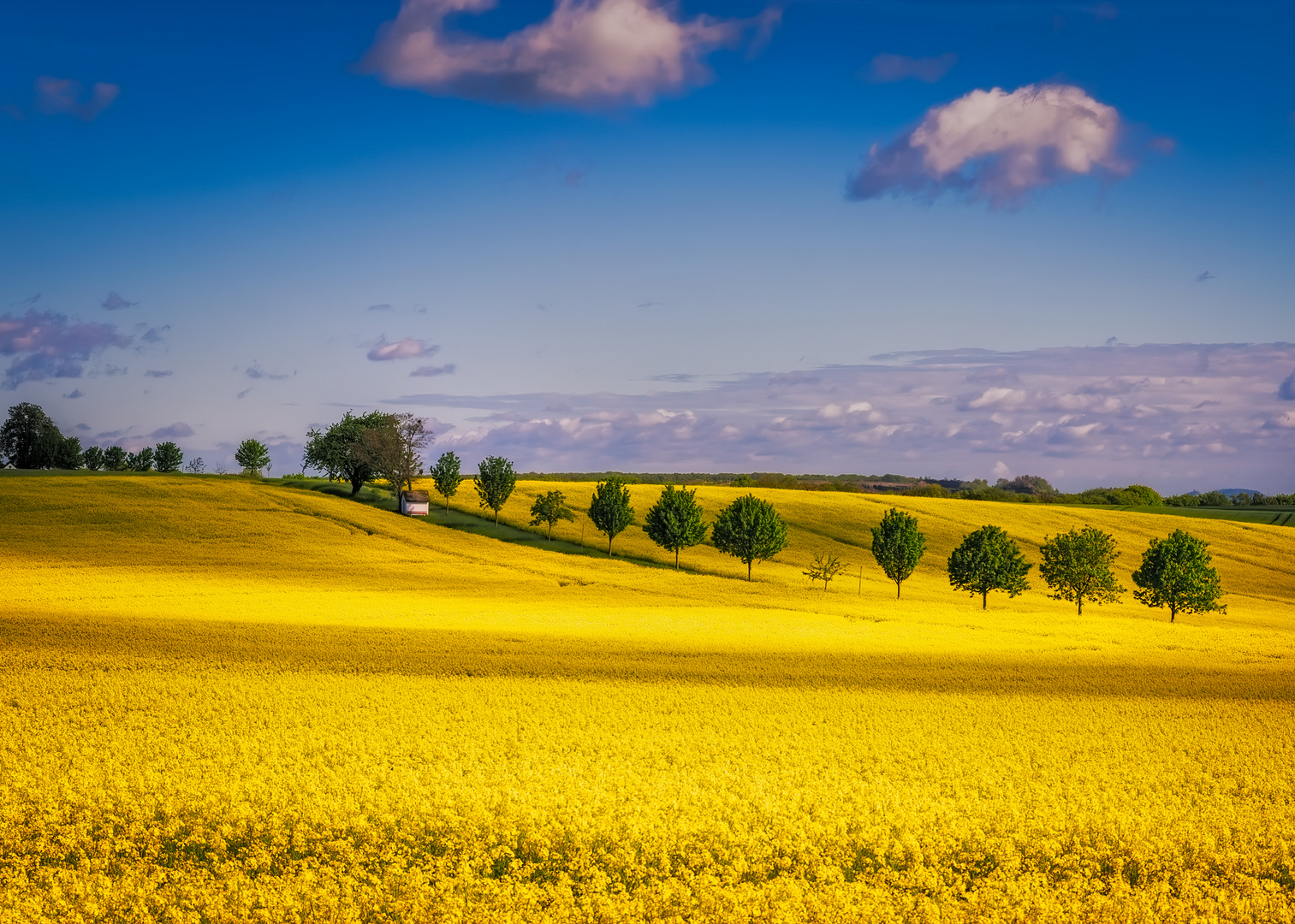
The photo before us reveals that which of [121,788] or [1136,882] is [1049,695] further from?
[121,788]

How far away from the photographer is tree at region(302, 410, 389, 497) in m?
89.9

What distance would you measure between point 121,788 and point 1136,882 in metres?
15.7

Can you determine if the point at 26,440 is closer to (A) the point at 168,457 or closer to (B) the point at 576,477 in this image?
(A) the point at 168,457

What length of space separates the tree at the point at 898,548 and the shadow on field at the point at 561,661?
25.3 meters

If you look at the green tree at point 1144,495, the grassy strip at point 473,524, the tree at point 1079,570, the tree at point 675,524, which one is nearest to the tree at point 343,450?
the grassy strip at point 473,524

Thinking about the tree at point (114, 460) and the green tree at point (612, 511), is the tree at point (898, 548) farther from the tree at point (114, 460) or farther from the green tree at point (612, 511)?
the tree at point (114, 460)

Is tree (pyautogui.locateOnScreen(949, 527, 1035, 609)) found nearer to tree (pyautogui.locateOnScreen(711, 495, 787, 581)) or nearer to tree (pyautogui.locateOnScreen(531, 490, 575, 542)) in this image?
tree (pyautogui.locateOnScreen(711, 495, 787, 581))

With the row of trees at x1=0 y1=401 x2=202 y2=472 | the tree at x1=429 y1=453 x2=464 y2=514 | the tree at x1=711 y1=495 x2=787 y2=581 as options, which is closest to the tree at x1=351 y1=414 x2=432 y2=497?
the tree at x1=429 y1=453 x2=464 y2=514

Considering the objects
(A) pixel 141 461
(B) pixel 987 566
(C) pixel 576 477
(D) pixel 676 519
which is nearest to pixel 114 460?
(A) pixel 141 461

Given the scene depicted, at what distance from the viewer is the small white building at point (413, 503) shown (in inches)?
3152

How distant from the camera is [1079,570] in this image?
54.9 m

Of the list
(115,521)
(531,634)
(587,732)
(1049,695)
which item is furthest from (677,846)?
(115,521)

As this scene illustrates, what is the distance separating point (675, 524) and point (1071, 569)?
2716cm

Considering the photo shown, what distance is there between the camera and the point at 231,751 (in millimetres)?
16828
